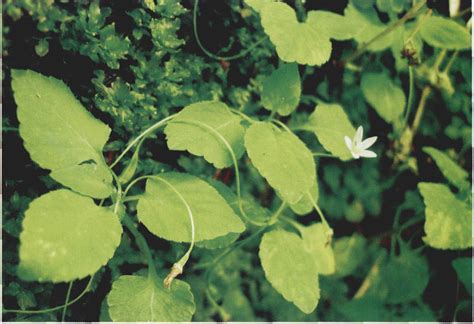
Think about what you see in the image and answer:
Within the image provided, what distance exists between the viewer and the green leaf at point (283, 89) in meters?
1.15

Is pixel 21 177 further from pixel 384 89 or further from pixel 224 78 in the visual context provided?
pixel 384 89

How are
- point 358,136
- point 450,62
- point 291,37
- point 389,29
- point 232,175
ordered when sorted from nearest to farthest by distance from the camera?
point 291,37 → point 358,136 → point 389,29 → point 232,175 → point 450,62

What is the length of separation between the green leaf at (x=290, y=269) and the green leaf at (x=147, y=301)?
0.65 feet

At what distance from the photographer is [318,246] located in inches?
53.9

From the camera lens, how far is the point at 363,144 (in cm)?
116

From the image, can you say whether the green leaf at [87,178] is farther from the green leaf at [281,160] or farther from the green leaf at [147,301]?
the green leaf at [281,160]

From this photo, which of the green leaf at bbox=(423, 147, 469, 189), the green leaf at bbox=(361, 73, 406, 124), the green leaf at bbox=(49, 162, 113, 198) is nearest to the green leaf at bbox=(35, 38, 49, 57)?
the green leaf at bbox=(49, 162, 113, 198)

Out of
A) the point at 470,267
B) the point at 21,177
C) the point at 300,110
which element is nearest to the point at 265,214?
the point at 300,110

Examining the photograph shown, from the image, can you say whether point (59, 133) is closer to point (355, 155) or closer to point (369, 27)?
point (355, 155)

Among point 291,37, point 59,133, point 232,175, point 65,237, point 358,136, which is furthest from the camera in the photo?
point 232,175

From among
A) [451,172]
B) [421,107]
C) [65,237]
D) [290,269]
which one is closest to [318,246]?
[290,269]

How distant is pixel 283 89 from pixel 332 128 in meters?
0.17

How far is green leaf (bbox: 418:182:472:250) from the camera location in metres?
1.22

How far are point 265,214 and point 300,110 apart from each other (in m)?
0.46
